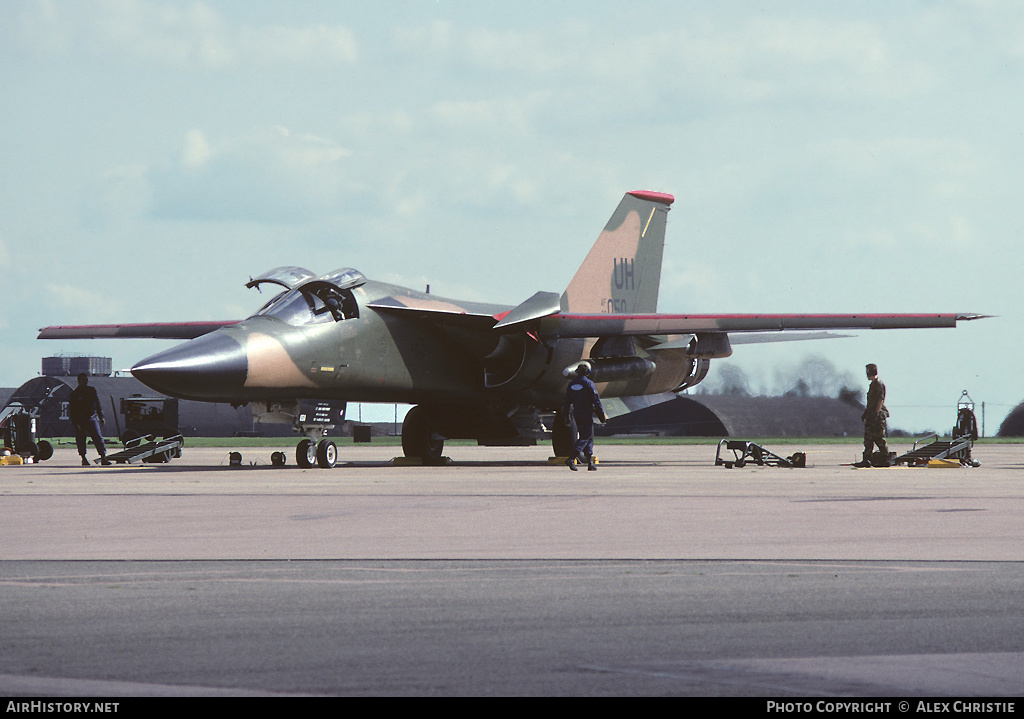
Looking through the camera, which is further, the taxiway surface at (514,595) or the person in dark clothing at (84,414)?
the person in dark clothing at (84,414)

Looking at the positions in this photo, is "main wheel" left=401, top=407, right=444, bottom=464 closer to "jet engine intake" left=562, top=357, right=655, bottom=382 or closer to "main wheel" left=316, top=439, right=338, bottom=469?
"jet engine intake" left=562, top=357, right=655, bottom=382

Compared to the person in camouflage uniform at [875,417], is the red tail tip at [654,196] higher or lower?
higher

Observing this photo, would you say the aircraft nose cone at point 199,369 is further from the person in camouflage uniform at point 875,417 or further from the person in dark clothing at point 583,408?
the person in camouflage uniform at point 875,417

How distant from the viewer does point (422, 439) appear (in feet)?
79.0

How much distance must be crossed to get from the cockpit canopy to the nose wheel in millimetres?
2090

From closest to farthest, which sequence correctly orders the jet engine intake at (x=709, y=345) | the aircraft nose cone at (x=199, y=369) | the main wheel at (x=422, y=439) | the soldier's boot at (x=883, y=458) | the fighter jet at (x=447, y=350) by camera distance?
the aircraft nose cone at (x=199, y=369)
the fighter jet at (x=447, y=350)
the soldier's boot at (x=883, y=458)
the main wheel at (x=422, y=439)
the jet engine intake at (x=709, y=345)

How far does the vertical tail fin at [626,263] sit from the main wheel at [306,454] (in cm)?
703

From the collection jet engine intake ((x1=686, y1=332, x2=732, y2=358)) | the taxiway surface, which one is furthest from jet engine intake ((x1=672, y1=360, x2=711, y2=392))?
the taxiway surface

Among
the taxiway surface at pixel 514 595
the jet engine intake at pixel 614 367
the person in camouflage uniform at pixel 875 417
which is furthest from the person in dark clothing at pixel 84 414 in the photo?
the person in camouflage uniform at pixel 875 417

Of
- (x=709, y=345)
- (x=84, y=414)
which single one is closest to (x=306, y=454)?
(x=84, y=414)

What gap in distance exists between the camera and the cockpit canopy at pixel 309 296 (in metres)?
20.6

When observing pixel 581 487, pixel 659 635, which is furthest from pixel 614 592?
pixel 581 487
